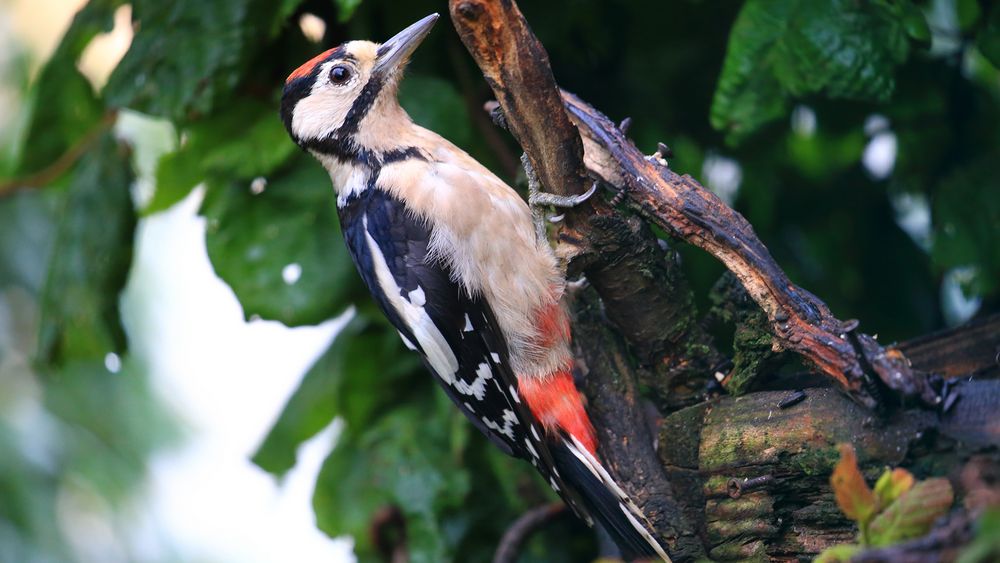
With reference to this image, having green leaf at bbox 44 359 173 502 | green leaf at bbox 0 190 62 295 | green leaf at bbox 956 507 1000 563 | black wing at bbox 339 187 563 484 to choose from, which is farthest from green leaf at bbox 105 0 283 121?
green leaf at bbox 956 507 1000 563

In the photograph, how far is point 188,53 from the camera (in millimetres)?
3121

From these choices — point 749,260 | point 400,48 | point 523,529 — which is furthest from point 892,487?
point 400,48

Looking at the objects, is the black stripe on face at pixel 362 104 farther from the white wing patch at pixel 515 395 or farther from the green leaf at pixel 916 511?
the green leaf at pixel 916 511

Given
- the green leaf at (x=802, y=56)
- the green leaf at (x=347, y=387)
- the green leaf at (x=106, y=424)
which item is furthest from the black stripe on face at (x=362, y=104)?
the green leaf at (x=106, y=424)

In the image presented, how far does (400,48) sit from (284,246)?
0.72 meters

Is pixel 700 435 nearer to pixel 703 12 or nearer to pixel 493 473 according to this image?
pixel 493 473

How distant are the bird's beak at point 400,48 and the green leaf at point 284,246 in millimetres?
438

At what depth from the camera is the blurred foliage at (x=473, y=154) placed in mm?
3064

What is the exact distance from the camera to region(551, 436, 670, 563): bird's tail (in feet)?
7.98

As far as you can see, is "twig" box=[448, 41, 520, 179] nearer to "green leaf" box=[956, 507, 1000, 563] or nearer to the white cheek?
the white cheek

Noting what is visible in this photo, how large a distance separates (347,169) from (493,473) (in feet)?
3.76

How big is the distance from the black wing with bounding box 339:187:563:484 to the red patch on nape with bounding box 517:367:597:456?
6 cm

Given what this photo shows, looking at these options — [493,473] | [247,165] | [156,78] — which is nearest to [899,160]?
[493,473]

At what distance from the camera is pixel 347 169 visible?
317 cm
